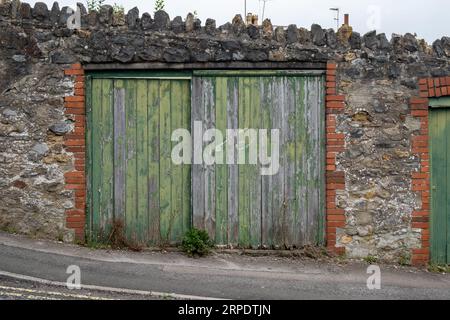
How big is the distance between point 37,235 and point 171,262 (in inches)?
72.1

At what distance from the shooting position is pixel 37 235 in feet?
25.4

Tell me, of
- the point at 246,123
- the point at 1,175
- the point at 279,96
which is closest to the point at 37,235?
the point at 1,175

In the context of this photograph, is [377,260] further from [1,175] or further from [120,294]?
[1,175]

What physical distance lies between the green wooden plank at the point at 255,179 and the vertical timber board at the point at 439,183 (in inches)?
91.8

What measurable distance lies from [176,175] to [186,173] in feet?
0.45

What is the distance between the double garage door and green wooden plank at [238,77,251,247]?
0.04 ft

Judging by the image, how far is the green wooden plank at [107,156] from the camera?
7.88m

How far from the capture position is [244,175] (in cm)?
797

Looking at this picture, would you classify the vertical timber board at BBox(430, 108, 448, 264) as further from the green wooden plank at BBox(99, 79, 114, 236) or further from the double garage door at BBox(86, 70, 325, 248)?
the green wooden plank at BBox(99, 79, 114, 236)

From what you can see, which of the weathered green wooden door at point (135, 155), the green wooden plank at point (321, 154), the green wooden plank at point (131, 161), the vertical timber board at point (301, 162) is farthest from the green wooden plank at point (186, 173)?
the green wooden plank at point (321, 154)

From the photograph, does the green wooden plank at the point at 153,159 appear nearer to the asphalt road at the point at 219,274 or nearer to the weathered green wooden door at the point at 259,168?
the asphalt road at the point at 219,274

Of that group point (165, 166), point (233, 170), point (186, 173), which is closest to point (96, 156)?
point (165, 166)

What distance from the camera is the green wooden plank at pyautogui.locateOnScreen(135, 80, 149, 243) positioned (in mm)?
7898

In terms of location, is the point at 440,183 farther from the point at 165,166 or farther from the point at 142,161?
the point at 142,161
